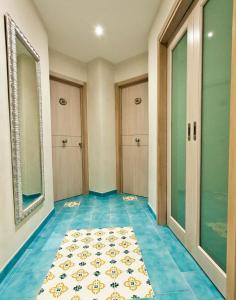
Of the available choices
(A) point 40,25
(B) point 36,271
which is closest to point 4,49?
(A) point 40,25

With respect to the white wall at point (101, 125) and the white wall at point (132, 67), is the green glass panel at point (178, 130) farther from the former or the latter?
the white wall at point (101, 125)

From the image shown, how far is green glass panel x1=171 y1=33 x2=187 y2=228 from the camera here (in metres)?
1.57

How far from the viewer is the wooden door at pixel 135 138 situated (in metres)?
2.97

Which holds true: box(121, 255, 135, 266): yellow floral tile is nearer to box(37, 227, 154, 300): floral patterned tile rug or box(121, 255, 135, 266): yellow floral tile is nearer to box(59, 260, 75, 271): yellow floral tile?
box(37, 227, 154, 300): floral patterned tile rug

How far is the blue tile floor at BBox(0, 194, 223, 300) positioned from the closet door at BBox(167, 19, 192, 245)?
217mm

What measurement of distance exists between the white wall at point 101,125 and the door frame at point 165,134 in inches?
52.6

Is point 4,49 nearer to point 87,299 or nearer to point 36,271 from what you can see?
point 36,271

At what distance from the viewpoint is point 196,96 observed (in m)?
1.30

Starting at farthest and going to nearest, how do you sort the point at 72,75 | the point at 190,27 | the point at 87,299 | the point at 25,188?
1. the point at 72,75
2. the point at 25,188
3. the point at 190,27
4. the point at 87,299

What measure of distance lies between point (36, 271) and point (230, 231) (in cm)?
135

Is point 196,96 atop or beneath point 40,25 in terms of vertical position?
beneath

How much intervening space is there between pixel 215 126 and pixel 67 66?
2632 mm

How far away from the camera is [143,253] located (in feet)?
4.77

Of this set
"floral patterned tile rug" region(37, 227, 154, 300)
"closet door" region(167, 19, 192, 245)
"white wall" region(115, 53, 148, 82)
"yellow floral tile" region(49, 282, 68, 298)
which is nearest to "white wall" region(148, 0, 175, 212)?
"closet door" region(167, 19, 192, 245)
